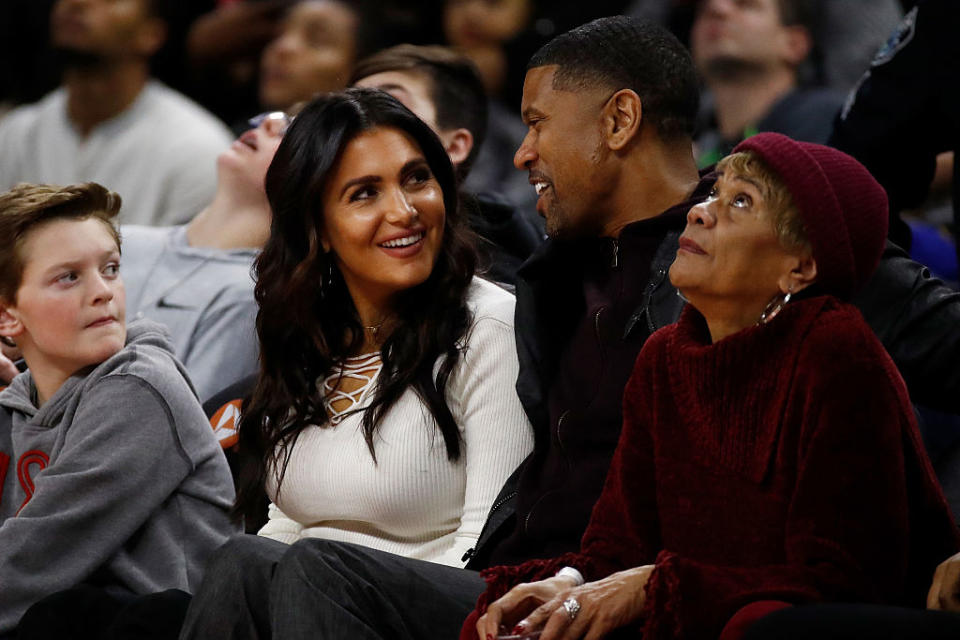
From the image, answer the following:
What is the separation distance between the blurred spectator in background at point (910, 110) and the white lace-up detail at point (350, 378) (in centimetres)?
115

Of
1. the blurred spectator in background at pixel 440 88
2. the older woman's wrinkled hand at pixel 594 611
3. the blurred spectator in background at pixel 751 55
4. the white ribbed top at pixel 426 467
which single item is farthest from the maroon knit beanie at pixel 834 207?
the blurred spectator in background at pixel 751 55

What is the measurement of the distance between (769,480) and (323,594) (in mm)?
733

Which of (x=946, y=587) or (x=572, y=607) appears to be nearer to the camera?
(x=946, y=587)

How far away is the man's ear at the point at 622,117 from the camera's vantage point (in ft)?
9.32

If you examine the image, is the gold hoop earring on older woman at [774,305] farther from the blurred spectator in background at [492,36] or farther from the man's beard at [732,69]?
the blurred spectator in background at [492,36]

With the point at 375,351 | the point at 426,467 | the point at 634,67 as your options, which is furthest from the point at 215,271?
the point at 634,67

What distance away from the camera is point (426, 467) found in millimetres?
2758

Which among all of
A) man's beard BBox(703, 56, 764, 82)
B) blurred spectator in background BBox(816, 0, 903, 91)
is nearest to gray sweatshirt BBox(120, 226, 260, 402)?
man's beard BBox(703, 56, 764, 82)

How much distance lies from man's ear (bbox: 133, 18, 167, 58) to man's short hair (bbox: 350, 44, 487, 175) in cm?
197

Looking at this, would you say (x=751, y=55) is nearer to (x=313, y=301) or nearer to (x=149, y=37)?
(x=149, y=37)

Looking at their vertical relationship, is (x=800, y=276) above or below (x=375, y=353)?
above

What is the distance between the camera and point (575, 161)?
286cm

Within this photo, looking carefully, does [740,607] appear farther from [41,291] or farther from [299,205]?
[41,291]

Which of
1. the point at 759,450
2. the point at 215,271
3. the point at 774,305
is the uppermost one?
the point at 774,305
